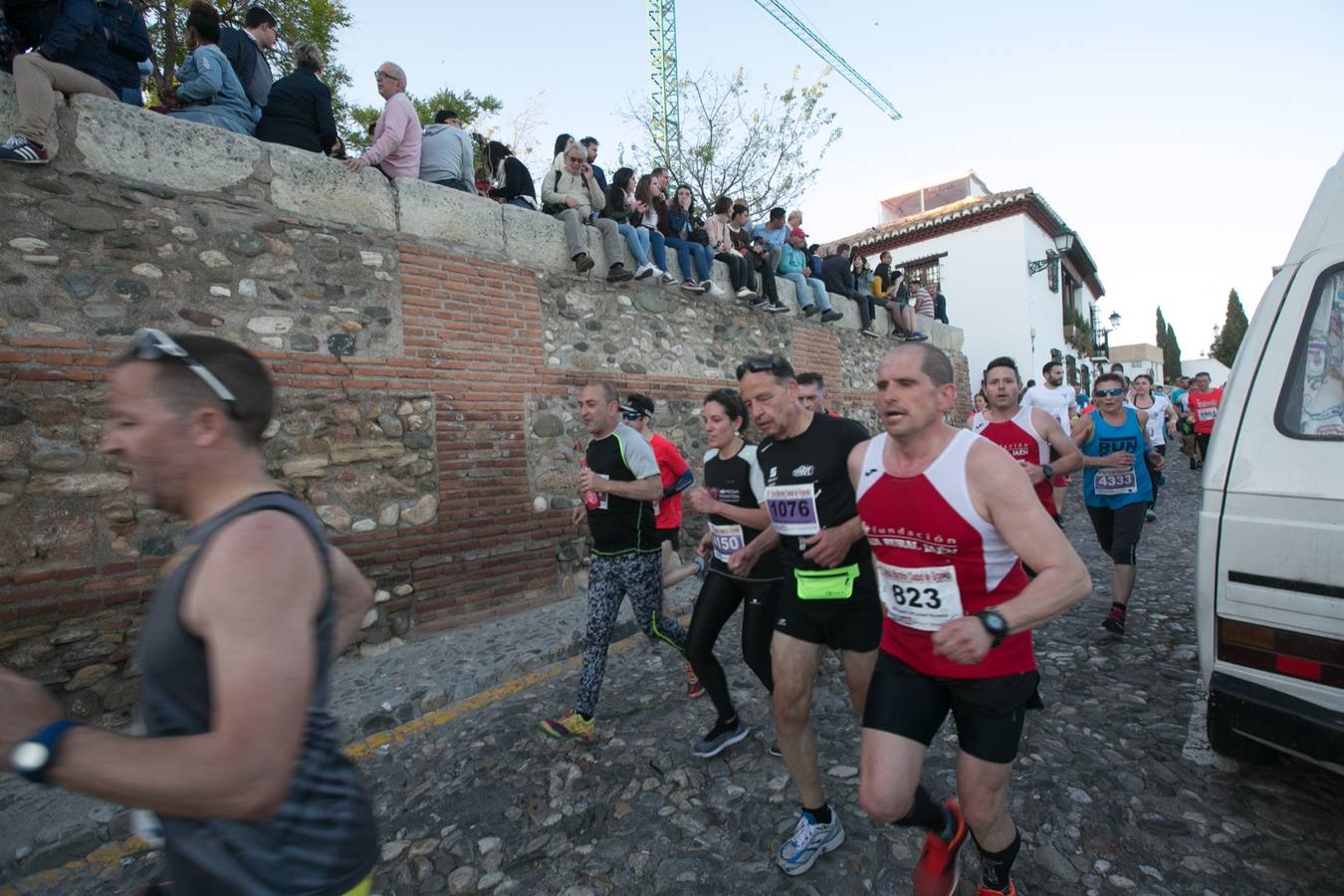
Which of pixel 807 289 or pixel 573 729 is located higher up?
pixel 807 289

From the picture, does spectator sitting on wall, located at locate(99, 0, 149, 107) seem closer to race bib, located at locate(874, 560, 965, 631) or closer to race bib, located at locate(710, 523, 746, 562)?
race bib, located at locate(710, 523, 746, 562)

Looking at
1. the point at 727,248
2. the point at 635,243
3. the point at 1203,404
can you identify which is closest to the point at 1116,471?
the point at 635,243

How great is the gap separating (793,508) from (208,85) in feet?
16.8

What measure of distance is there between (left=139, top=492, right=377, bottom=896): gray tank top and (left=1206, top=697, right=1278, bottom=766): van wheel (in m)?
2.81

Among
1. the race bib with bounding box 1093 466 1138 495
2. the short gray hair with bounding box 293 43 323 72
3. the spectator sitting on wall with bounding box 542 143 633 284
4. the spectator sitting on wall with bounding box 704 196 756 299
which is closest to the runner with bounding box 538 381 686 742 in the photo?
the spectator sitting on wall with bounding box 542 143 633 284

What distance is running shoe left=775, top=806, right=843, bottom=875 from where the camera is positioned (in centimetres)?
249

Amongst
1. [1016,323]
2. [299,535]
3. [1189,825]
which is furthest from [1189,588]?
[1016,323]

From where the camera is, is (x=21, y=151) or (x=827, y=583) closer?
(x=827, y=583)

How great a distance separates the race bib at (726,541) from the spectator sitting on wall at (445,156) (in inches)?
175

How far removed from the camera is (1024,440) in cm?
472

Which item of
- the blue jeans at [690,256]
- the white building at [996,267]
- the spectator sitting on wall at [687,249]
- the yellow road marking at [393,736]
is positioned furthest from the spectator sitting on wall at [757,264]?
the white building at [996,267]

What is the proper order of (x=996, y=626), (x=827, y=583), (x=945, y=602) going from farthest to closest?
(x=827, y=583)
(x=945, y=602)
(x=996, y=626)

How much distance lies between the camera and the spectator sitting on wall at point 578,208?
657 centimetres

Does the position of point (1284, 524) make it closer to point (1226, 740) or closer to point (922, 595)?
point (1226, 740)
